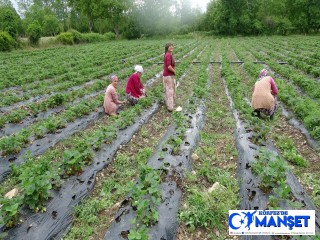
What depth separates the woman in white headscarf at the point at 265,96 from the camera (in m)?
6.96

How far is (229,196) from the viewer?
4156mm

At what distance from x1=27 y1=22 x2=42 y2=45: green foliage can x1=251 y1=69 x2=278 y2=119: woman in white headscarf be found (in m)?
31.4

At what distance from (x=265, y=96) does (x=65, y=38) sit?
3570 centimetres

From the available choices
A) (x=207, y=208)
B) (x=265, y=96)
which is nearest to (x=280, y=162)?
(x=207, y=208)

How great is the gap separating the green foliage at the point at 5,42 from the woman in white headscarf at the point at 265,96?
2900 cm

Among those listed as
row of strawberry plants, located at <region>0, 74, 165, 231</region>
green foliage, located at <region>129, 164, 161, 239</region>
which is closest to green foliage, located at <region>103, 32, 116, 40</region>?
row of strawberry plants, located at <region>0, 74, 165, 231</region>

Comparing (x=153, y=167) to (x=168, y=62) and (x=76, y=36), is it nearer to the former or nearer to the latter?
(x=168, y=62)

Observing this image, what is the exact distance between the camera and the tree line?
44.8 meters

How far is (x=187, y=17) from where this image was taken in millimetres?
58844

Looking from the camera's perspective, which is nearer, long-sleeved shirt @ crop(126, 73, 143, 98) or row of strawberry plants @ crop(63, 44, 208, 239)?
row of strawberry plants @ crop(63, 44, 208, 239)

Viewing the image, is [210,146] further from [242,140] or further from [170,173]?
[170,173]

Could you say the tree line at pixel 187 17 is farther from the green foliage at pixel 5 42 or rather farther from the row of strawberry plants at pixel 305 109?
the row of strawberry plants at pixel 305 109

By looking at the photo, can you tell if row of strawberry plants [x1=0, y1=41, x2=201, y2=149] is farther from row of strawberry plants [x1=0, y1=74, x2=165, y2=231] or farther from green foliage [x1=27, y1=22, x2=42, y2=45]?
green foliage [x1=27, y1=22, x2=42, y2=45]

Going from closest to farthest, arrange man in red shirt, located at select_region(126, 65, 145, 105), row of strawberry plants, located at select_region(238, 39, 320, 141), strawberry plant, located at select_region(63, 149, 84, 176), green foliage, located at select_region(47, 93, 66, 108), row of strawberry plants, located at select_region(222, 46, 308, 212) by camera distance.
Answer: row of strawberry plants, located at select_region(222, 46, 308, 212) → strawberry plant, located at select_region(63, 149, 84, 176) → row of strawberry plants, located at select_region(238, 39, 320, 141) → man in red shirt, located at select_region(126, 65, 145, 105) → green foliage, located at select_region(47, 93, 66, 108)
